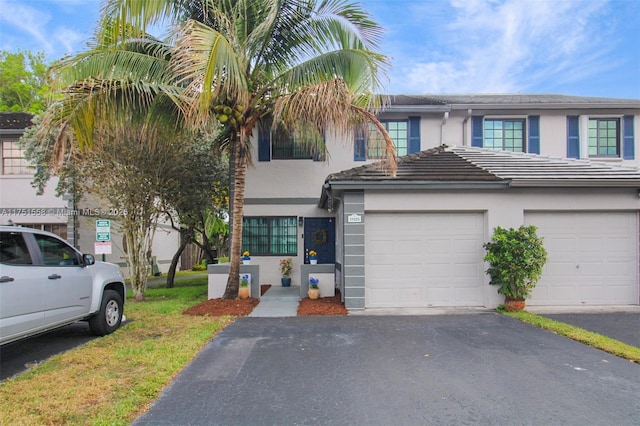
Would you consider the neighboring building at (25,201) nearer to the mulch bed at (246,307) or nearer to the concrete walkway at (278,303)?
the concrete walkway at (278,303)

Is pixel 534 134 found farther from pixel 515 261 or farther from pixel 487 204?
pixel 515 261

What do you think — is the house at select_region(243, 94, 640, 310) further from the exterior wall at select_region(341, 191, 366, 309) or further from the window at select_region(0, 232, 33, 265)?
the window at select_region(0, 232, 33, 265)

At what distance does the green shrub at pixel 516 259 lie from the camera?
26.0ft

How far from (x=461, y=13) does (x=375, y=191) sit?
20.7 feet

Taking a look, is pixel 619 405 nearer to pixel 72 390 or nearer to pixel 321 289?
pixel 72 390

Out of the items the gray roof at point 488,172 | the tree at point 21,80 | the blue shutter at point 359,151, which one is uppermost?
the tree at point 21,80

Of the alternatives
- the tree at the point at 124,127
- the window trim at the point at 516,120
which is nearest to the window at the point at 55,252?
the tree at the point at 124,127

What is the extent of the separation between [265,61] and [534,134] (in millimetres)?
10177

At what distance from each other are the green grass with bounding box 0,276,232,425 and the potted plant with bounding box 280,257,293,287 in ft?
16.3

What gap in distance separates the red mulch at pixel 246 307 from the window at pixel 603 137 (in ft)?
37.2

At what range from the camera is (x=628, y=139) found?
13383 mm

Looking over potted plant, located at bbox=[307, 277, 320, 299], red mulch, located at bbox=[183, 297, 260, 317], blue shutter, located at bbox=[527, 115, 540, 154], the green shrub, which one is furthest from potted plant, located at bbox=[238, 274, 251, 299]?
blue shutter, located at bbox=[527, 115, 540, 154]

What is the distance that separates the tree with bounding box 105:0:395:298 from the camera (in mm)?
7047

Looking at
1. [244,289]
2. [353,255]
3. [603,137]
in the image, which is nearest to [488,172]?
[353,255]
